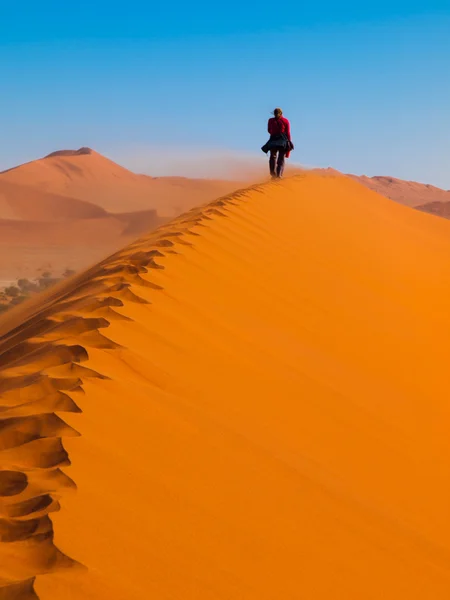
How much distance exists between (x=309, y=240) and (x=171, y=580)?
6.83 metres

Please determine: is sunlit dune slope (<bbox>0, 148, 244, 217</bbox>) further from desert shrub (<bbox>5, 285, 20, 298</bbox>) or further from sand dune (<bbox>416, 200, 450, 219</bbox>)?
desert shrub (<bbox>5, 285, 20, 298</bbox>)

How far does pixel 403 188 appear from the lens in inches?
4540

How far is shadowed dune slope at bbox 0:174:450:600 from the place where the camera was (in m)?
2.33

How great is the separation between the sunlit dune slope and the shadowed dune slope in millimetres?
52631

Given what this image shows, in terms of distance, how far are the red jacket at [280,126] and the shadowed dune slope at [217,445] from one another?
6577 mm

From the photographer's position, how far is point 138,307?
4434 mm

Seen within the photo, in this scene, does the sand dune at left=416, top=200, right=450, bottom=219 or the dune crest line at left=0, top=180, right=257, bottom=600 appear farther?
the sand dune at left=416, top=200, right=450, bottom=219

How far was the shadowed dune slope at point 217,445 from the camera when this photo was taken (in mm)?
2328

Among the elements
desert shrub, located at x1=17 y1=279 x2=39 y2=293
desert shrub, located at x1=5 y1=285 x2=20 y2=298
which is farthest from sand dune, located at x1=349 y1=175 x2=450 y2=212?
desert shrub, located at x1=5 y1=285 x2=20 y2=298

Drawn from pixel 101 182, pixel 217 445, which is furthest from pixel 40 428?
pixel 101 182

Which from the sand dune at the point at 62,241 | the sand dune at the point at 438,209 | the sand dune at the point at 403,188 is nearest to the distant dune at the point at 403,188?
the sand dune at the point at 403,188

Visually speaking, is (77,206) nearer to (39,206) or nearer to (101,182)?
(39,206)

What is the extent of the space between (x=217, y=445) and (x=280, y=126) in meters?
9.91

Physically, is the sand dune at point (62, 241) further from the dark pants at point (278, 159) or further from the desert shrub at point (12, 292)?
the dark pants at point (278, 159)
